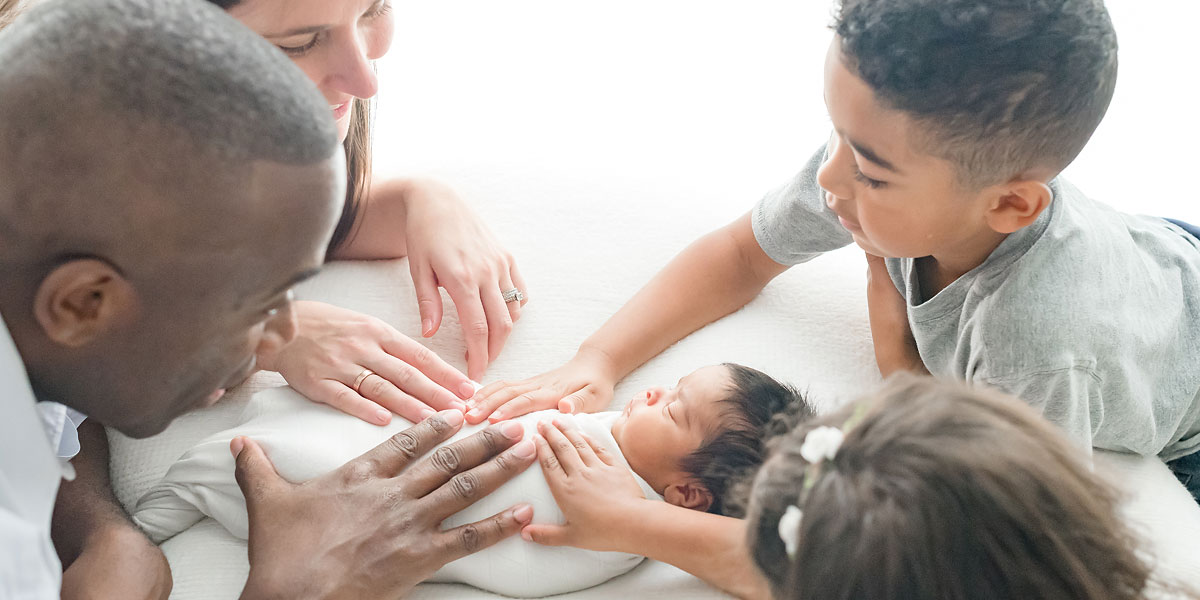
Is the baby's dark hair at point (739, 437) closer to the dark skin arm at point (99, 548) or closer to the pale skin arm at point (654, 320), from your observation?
the pale skin arm at point (654, 320)

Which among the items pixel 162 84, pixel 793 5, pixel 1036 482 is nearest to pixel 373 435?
pixel 162 84

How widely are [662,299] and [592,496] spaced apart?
0.35 metres

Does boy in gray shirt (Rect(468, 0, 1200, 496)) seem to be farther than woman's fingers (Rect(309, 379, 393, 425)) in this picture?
No

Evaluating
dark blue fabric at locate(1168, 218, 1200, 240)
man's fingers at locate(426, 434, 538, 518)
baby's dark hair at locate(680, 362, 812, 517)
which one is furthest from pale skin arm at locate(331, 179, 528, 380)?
dark blue fabric at locate(1168, 218, 1200, 240)

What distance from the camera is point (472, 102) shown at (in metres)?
2.28

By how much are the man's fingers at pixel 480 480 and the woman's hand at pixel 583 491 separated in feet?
0.09

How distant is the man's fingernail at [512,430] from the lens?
1.19 meters

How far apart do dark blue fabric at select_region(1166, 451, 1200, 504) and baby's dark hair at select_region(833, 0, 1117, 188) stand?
1.83 ft

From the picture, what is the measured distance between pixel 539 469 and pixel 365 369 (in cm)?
26

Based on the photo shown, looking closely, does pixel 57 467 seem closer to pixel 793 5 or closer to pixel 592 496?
pixel 592 496

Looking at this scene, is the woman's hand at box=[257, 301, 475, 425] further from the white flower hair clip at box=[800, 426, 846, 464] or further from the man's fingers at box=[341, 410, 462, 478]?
the white flower hair clip at box=[800, 426, 846, 464]

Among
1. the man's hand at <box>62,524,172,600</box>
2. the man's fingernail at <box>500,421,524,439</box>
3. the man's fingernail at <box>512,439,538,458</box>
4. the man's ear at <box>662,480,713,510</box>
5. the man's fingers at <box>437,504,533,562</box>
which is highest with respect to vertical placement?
the man's fingernail at <box>500,421,524,439</box>

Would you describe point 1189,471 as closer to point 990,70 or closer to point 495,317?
point 990,70

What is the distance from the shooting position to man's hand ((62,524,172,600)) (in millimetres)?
1022
